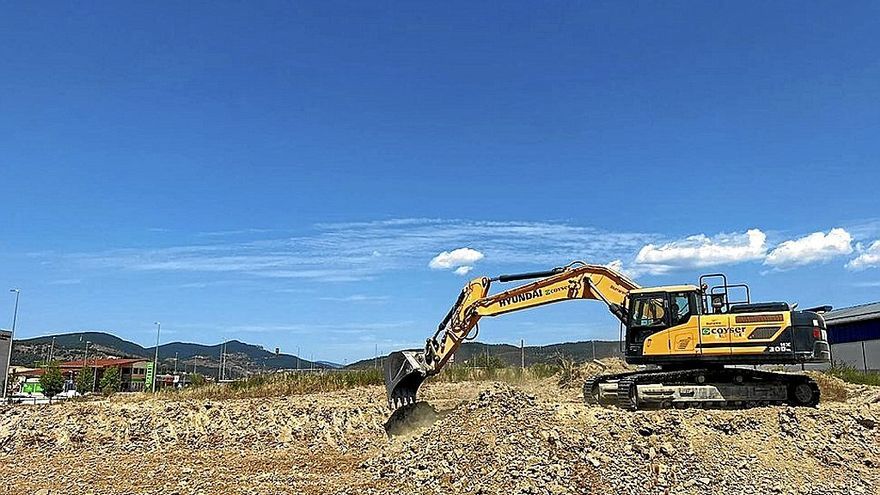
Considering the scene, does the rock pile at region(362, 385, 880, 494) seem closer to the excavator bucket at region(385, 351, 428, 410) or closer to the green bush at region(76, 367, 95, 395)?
the excavator bucket at region(385, 351, 428, 410)

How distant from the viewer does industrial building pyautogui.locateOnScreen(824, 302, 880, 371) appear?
3656 cm

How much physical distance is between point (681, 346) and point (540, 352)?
14.4 meters

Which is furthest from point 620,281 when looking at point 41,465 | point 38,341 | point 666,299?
point 38,341

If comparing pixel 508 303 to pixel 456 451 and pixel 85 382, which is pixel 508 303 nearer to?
pixel 456 451

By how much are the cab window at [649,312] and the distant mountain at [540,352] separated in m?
11.1

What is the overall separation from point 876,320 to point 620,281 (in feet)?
92.2

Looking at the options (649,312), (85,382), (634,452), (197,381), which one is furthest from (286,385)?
(85,382)

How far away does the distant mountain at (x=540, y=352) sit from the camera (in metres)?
26.8

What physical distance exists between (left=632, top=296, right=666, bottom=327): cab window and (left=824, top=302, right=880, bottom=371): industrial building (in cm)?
2582

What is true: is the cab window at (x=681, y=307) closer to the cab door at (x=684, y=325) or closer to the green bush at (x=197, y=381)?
the cab door at (x=684, y=325)

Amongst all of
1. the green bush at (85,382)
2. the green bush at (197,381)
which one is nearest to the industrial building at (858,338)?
the green bush at (197,381)

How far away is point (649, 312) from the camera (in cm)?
1507

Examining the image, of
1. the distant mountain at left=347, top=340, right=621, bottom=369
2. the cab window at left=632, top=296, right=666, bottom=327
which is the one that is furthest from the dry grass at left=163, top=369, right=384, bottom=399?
the cab window at left=632, top=296, right=666, bottom=327

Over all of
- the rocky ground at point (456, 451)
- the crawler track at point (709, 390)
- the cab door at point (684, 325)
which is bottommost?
the rocky ground at point (456, 451)
